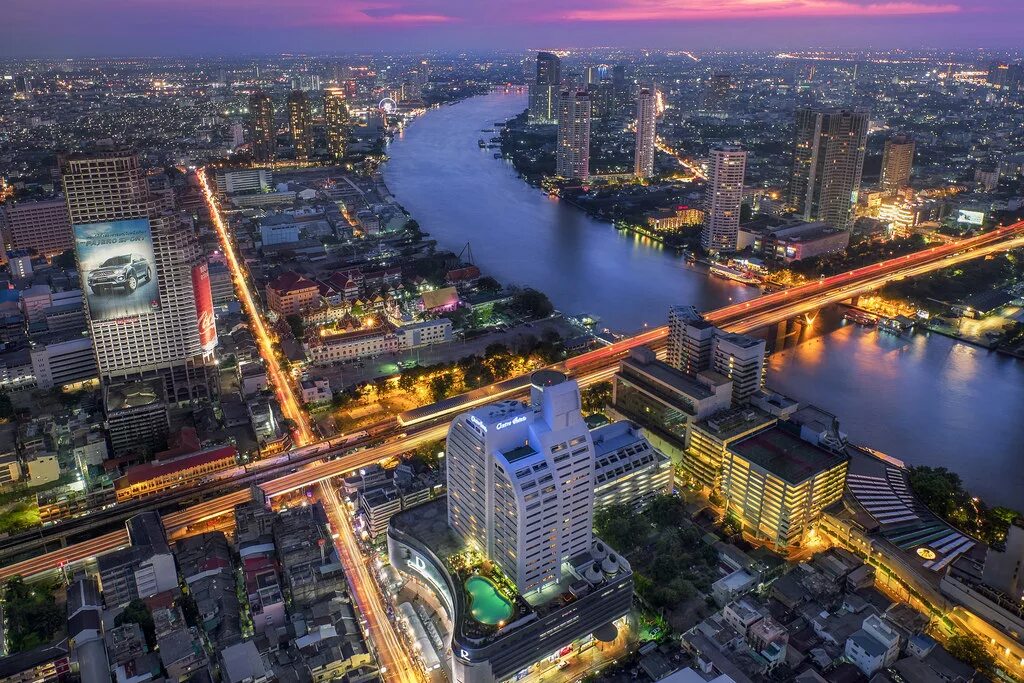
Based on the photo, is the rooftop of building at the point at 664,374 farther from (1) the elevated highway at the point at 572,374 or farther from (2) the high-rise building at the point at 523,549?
(2) the high-rise building at the point at 523,549

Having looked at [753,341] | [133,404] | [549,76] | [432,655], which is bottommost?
[432,655]

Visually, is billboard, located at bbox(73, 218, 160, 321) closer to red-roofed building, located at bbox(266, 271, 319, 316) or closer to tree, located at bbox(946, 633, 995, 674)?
red-roofed building, located at bbox(266, 271, 319, 316)

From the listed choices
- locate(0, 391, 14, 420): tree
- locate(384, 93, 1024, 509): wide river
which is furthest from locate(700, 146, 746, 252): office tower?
locate(0, 391, 14, 420): tree

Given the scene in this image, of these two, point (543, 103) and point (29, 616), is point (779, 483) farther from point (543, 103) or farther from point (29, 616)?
point (543, 103)

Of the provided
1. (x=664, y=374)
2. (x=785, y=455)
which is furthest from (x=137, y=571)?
(x=785, y=455)

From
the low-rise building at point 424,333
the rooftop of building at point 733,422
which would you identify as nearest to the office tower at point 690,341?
the rooftop of building at point 733,422

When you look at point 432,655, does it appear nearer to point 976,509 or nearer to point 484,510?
point 484,510

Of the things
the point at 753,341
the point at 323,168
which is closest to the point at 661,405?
the point at 753,341
